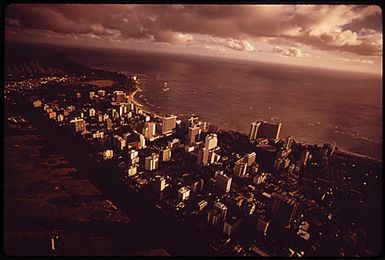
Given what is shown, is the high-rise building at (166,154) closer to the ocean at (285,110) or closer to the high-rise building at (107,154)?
the high-rise building at (107,154)

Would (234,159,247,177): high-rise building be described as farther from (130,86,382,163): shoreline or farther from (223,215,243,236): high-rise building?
(130,86,382,163): shoreline

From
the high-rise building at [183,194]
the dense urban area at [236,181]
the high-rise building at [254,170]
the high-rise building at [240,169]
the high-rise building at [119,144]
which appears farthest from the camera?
the high-rise building at [119,144]

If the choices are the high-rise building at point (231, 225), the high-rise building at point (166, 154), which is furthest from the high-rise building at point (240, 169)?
the high-rise building at point (166, 154)

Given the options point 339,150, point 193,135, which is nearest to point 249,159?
point 193,135

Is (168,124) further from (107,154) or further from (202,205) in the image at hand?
(202,205)

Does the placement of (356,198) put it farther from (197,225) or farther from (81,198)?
(81,198)

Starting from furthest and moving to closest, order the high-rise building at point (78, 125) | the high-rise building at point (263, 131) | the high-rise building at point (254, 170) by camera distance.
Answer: the high-rise building at point (263, 131) < the high-rise building at point (78, 125) < the high-rise building at point (254, 170)

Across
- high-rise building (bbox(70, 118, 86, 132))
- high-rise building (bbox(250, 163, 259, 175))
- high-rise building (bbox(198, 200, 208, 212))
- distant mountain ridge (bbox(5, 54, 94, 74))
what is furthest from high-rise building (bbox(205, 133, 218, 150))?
distant mountain ridge (bbox(5, 54, 94, 74))

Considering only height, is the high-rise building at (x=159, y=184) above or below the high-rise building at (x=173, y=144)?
below

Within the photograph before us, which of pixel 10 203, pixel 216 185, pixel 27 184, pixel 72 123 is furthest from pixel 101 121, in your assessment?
pixel 216 185
